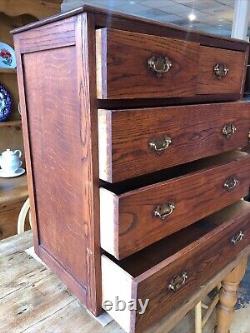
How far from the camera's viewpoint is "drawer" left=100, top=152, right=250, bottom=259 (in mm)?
508

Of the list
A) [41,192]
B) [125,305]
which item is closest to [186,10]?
[41,192]

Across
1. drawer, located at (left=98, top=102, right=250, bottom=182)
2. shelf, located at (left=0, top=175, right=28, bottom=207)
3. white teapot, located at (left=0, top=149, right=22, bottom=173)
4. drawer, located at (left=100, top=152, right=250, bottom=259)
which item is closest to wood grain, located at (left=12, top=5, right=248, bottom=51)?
drawer, located at (left=98, top=102, right=250, bottom=182)

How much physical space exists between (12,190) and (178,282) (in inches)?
45.5

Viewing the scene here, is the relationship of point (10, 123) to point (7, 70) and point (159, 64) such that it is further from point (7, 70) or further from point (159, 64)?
point (159, 64)

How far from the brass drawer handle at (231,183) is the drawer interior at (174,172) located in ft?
0.16

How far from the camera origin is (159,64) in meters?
0.51

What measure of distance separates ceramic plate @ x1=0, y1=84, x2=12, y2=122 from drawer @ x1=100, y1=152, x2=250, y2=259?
4.01 ft

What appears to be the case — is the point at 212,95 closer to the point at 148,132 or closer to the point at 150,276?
the point at 148,132

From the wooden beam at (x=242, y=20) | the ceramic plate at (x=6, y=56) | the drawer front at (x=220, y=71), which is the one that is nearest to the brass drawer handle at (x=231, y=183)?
the drawer front at (x=220, y=71)

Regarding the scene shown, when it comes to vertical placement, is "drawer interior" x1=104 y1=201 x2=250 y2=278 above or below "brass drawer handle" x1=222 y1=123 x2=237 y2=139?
below

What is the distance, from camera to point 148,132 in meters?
0.52

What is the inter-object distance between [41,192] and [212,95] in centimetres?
47

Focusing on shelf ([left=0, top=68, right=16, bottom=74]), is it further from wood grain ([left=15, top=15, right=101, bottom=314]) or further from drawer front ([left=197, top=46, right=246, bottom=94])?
drawer front ([left=197, top=46, right=246, bottom=94])

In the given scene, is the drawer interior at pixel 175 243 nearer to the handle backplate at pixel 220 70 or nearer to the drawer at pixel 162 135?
the drawer at pixel 162 135
